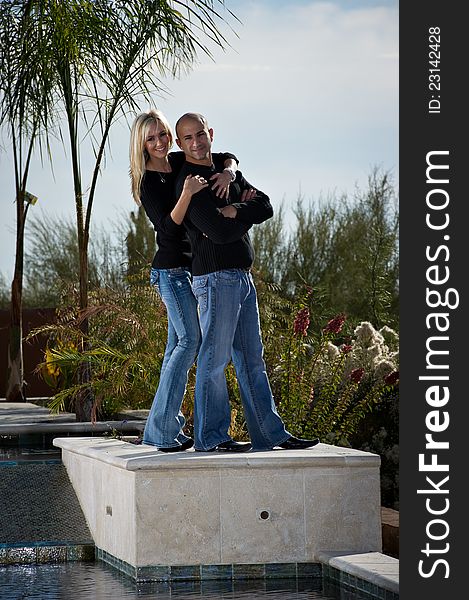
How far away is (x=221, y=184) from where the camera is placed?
6293mm

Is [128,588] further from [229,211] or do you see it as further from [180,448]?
[229,211]

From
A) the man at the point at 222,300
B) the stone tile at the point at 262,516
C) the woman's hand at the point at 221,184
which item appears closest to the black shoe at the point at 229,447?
the man at the point at 222,300

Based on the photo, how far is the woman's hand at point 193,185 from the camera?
625cm

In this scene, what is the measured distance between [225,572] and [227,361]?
3.55 feet

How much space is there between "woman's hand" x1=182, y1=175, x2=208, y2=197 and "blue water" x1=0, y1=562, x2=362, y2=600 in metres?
1.96

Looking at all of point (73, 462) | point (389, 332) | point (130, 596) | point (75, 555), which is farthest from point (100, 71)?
point (130, 596)

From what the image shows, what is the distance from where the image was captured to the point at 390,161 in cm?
2161

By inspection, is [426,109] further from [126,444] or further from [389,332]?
[389,332]

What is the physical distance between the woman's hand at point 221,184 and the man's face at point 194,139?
0.15 metres

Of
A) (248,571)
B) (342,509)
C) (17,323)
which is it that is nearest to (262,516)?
(248,571)

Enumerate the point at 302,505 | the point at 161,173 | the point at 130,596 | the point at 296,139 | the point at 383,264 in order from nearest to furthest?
the point at 130,596 → the point at 302,505 → the point at 161,173 → the point at 383,264 → the point at 296,139

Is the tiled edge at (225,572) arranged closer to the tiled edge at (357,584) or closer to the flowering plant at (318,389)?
the tiled edge at (357,584)

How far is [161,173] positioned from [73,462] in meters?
2.03

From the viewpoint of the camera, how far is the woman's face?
21.5ft
